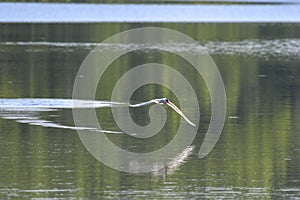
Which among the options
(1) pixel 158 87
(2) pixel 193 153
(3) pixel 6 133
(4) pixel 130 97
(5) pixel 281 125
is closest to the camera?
(2) pixel 193 153

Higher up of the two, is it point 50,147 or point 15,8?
point 15,8

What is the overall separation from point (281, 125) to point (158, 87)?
769cm

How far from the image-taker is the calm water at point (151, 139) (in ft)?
54.6

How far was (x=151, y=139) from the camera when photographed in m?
21.0

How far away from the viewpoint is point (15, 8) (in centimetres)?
6575

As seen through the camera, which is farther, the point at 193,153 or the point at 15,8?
the point at 15,8

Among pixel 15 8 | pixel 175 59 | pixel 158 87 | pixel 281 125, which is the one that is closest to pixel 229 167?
pixel 281 125

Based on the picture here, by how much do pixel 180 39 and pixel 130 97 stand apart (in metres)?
22.6

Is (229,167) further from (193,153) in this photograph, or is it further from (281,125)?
(281,125)

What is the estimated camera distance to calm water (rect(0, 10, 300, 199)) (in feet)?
54.6

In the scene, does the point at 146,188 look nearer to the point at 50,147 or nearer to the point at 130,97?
the point at 50,147

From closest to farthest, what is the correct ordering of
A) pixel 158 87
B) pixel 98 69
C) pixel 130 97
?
pixel 130 97 < pixel 158 87 < pixel 98 69

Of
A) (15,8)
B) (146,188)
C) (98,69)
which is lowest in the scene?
(146,188)

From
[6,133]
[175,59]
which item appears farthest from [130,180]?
[175,59]
